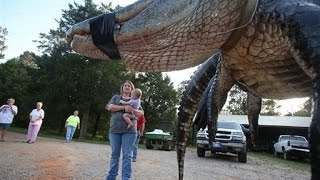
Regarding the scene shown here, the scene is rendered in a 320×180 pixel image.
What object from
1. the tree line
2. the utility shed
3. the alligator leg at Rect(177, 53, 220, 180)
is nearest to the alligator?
the alligator leg at Rect(177, 53, 220, 180)

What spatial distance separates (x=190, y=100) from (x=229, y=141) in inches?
574

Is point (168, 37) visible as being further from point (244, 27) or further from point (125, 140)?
Result: point (125, 140)

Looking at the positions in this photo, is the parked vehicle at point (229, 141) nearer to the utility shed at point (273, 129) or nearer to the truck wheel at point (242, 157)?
the truck wheel at point (242, 157)

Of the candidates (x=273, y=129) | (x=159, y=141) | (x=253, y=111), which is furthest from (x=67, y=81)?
(x=253, y=111)

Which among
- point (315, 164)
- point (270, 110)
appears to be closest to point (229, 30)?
point (315, 164)

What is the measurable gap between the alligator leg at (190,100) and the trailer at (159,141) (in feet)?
65.0

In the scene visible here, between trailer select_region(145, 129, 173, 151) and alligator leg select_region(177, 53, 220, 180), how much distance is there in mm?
19821

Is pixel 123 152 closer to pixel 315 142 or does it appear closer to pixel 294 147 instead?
pixel 315 142

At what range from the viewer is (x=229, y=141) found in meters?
16.4

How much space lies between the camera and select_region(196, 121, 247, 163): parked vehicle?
52.7 feet

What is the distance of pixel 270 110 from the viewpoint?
247 feet

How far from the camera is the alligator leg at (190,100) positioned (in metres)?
2.37

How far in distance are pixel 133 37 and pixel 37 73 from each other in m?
43.3

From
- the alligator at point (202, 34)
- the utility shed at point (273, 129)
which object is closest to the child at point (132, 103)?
the alligator at point (202, 34)
